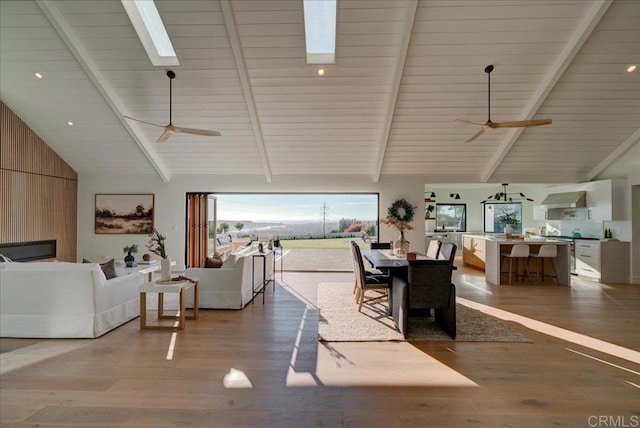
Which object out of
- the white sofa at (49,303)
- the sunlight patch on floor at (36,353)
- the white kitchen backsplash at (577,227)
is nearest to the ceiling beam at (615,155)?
the white kitchen backsplash at (577,227)

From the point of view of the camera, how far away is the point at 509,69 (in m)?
4.84

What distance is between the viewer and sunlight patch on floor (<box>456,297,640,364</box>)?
10.3ft

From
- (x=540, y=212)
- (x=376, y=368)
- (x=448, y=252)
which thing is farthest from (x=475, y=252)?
(x=376, y=368)

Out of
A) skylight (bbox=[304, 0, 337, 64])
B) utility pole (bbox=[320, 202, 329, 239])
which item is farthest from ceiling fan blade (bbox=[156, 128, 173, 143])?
utility pole (bbox=[320, 202, 329, 239])

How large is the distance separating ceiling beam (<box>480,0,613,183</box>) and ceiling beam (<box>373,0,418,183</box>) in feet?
7.36

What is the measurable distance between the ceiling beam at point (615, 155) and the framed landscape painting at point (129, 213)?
1024 centimetres

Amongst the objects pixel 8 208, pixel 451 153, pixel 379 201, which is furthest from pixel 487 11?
pixel 8 208

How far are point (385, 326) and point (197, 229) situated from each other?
593 cm

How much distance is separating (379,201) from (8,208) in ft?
24.6

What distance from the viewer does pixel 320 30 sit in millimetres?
4652

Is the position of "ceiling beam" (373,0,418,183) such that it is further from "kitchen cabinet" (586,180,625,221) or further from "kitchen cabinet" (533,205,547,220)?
"kitchen cabinet" (533,205,547,220)

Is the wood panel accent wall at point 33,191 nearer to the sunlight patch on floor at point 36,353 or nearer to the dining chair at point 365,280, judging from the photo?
the sunlight patch on floor at point 36,353

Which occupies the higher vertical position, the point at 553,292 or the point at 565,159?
the point at 565,159

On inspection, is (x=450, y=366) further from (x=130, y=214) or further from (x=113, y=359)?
(x=130, y=214)
